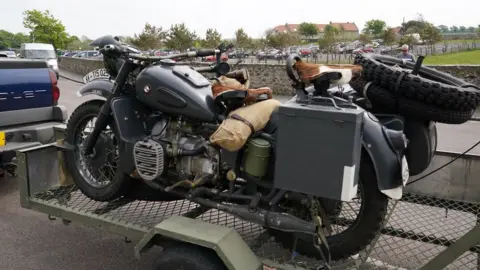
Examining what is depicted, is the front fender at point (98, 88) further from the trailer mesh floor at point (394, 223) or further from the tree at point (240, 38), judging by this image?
the tree at point (240, 38)

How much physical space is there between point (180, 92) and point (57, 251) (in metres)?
2.03

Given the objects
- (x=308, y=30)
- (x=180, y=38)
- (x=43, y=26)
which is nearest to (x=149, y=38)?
(x=180, y=38)

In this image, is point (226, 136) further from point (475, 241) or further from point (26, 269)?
point (26, 269)

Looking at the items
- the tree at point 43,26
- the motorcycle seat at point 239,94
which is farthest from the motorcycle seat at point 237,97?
the tree at point 43,26

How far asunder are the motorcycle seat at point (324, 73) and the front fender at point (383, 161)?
10.8 inches

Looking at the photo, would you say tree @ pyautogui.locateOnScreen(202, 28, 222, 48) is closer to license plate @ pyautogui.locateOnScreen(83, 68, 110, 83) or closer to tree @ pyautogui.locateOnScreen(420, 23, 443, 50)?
tree @ pyautogui.locateOnScreen(420, 23, 443, 50)

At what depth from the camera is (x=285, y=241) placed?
3.18 metres

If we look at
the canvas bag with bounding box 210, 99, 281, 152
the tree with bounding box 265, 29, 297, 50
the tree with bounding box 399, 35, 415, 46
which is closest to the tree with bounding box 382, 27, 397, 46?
the tree with bounding box 399, 35, 415, 46

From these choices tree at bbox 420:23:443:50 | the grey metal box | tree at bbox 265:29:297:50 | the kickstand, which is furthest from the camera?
tree at bbox 265:29:297:50

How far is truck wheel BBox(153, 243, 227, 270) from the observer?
9.09ft

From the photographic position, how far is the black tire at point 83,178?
3711 millimetres

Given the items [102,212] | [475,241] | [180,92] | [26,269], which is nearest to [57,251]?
[26,269]

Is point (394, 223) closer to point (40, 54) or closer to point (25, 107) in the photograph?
point (25, 107)

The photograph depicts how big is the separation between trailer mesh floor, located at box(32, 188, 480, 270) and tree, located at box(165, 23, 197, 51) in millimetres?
25472
